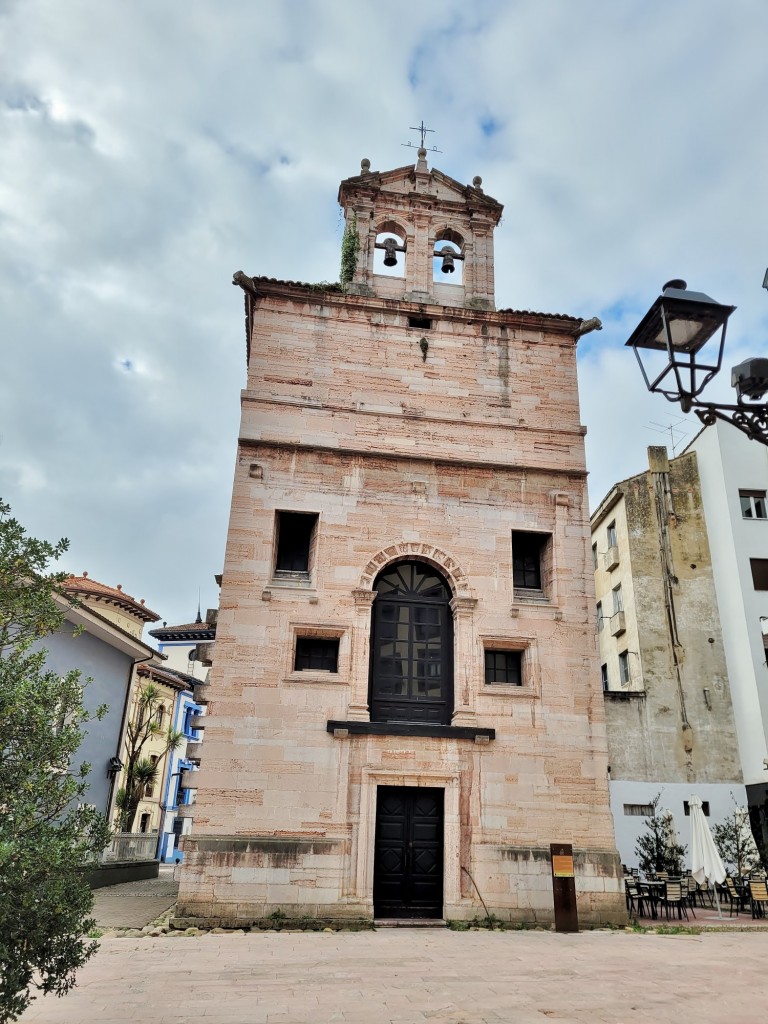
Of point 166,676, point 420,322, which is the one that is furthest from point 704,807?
point 166,676

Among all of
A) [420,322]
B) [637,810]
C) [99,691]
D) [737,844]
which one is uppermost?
[420,322]

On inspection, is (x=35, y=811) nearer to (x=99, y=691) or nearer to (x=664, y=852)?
(x=664, y=852)

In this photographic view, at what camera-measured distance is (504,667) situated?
49.2 feet

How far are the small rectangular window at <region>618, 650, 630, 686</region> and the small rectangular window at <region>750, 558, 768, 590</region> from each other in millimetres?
4656

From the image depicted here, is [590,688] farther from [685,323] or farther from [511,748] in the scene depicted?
[685,323]

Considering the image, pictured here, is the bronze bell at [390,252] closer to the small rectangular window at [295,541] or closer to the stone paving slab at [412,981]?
the small rectangular window at [295,541]

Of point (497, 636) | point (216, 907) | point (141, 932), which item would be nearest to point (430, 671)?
point (497, 636)

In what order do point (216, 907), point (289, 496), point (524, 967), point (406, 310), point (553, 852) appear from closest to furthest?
point (524, 967) < point (216, 907) < point (553, 852) < point (289, 496) < point (406, 310)

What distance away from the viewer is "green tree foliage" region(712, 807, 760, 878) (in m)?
18.2

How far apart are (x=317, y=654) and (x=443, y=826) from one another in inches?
149

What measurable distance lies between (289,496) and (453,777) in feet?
20.1

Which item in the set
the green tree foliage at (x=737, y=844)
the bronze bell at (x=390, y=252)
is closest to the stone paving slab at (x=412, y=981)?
the green tree foliage at (x=737, y=844)

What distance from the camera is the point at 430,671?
14625 millimetres

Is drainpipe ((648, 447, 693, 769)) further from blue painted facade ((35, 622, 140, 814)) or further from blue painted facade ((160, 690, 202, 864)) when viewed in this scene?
blue painted facade ((160, 690, 202, 864))
